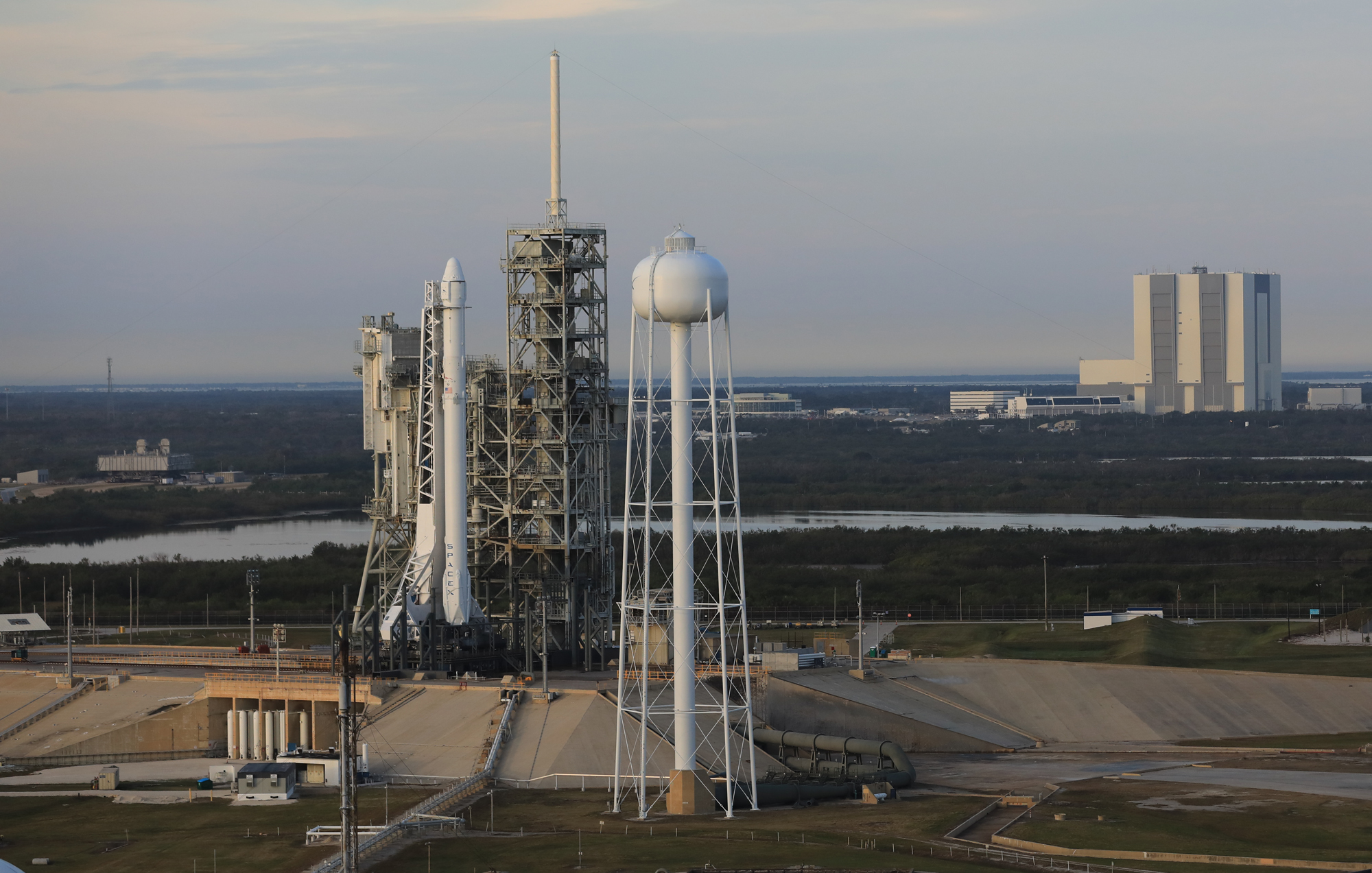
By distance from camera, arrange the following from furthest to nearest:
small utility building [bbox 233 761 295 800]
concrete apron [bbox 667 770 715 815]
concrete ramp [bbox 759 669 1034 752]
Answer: concrete ramp [bbox 759 669 1034 752] < small utility building [bbox 233 761 295 800] < concrete apron [bbox 667 770 715 815]

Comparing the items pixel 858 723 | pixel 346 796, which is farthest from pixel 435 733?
pixel 346 796

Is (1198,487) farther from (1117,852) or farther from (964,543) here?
(1117,852)

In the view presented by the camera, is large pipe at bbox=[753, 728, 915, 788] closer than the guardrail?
No

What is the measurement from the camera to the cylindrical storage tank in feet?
208

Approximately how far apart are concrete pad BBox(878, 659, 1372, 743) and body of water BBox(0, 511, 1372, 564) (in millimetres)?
71388

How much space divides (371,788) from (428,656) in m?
14.0

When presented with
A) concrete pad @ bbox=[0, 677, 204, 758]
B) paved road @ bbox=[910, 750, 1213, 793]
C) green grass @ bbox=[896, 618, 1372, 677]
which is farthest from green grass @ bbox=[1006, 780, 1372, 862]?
concrete pad @ bbox=[0, 677, 204, 758]

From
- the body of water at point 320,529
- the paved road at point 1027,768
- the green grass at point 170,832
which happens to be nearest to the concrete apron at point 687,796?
the green grass at point 170,832

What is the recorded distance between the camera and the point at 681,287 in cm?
4828

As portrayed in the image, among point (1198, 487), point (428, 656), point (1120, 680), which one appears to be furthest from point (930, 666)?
point (1198, 487)

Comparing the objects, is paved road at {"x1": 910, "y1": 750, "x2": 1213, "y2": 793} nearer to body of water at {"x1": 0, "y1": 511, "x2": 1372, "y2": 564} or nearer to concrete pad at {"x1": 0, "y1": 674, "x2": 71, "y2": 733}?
concrete pad at {"x1": 0, "y1": 674, "x2": 71, "y2": 733}

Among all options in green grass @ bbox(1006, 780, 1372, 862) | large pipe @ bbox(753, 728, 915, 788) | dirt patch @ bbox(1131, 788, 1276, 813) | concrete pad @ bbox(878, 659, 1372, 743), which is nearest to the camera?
green grass @ bbox(1006, 780, 1372, 862)

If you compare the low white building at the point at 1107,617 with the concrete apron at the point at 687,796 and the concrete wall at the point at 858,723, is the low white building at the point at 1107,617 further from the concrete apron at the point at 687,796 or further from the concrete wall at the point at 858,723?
the concrete apron at the point at 687,796

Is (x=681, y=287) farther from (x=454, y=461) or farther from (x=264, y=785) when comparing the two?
(x=454, y=461)
